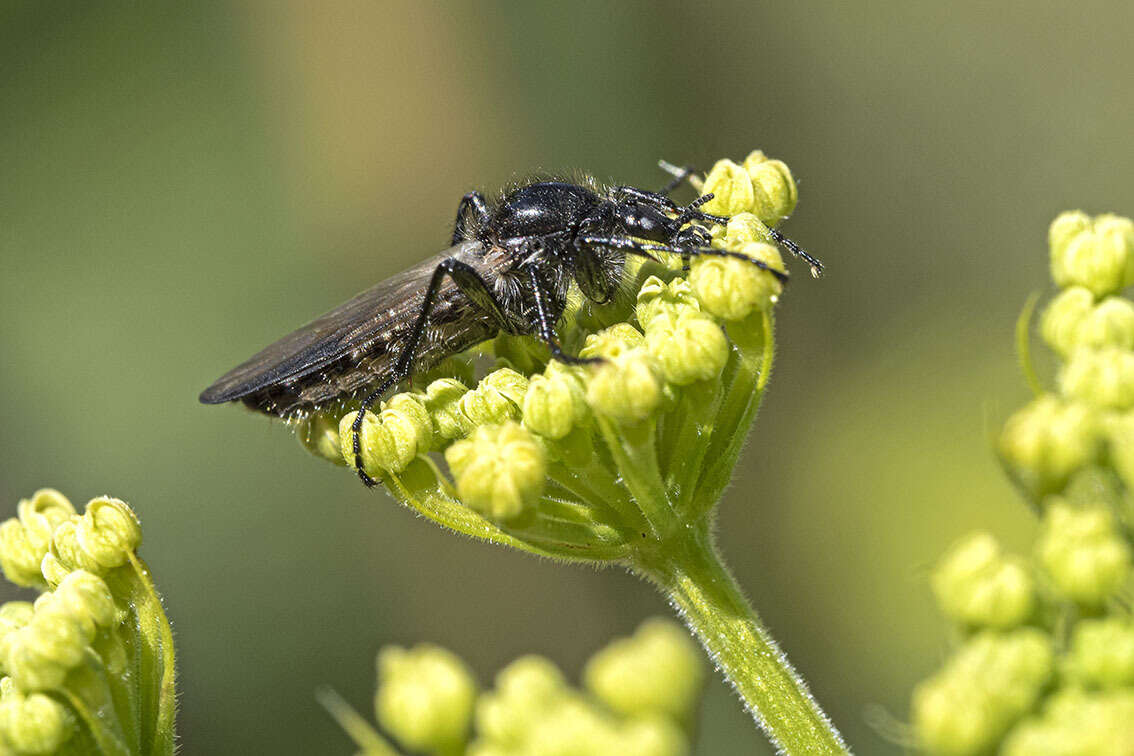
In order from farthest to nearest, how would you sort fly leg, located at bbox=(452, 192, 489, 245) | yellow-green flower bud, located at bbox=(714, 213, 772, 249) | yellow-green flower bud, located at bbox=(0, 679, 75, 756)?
fly leg, located at bbox=(452, 192, 489, 245) → yellow-green flower bud, located at bbox=(714, 213, 772, 249) → yellow-green flower bud, located at bbox=(0, 679, 75, 756)

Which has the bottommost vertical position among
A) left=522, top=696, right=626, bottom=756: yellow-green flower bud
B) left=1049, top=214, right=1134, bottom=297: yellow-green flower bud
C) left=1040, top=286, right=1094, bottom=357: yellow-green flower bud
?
left=522, top=696, right=626, bottom=756: yellow-green flower bud

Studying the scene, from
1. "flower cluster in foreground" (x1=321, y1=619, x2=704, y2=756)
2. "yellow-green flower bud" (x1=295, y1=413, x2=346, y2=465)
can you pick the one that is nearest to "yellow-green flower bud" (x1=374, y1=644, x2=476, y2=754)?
"flower cluster in foreground" (x1=321, y1=619, x2=704, y2=756)

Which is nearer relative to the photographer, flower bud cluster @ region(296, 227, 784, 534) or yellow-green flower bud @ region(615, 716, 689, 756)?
yellow-green flower bud @ region(615, 716, 689, 756)

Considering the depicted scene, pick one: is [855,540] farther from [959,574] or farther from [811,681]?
[959,574]

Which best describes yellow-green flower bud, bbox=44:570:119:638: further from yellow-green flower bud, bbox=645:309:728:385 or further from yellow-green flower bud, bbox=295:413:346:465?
yellow-green flower bud, bbox=645:309:728:385

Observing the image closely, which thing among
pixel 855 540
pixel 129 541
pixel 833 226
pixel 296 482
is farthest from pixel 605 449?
pixel 833 226

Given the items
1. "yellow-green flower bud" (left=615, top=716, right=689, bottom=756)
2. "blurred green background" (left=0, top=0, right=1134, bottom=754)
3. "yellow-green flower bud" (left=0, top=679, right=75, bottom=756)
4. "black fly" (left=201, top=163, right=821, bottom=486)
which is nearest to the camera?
"yellow-green flower bud" (left=615, top=716, right=689, bottom=756)
